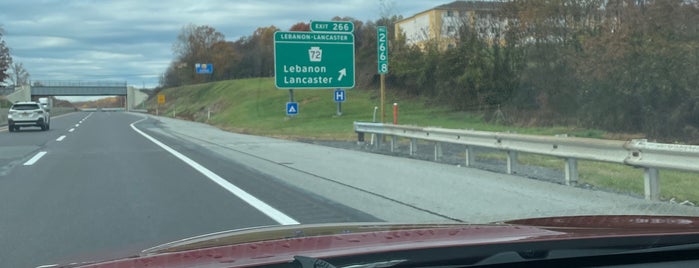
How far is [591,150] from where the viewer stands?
11.1 metres

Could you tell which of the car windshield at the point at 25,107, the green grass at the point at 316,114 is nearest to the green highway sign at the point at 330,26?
the green grass at the point at 316,114

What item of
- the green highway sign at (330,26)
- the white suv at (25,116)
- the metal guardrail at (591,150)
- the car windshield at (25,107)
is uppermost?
the green highway sign at (330,26)

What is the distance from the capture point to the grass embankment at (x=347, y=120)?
12.5 metres

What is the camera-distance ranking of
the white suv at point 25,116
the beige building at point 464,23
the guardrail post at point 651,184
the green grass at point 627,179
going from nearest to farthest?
1. the guardrail post at point 651,184
2. the green grass at point 627,179
3. the white suv at point 25,116
4. the beige building at point 464,23

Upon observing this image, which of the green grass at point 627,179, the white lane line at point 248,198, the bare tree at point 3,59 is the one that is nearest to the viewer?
the white lane line at point 248,198

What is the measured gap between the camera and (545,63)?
113ft

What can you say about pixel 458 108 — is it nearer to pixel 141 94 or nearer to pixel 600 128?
pixel 600 128

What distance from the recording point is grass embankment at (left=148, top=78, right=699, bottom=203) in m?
12.5

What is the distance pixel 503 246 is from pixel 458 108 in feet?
129

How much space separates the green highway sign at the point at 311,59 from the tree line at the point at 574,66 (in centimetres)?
1098

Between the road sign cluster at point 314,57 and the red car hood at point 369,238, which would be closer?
the red car hood at point 369,238

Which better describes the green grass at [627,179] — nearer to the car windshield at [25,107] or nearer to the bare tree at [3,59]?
the car windshield at [25,107]

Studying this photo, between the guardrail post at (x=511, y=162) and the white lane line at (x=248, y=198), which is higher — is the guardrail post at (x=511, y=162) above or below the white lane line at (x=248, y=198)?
above

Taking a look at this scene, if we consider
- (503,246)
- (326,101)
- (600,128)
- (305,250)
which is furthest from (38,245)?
(326,101)
